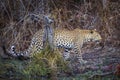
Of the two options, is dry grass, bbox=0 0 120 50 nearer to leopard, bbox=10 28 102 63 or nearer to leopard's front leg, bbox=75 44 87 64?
leopard, bbox=10 28 102 63

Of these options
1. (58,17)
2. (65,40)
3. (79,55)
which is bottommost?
(79,55)

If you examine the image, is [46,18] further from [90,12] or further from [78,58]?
[90,12]

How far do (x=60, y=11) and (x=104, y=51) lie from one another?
1831mm

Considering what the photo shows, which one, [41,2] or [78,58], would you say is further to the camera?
[41,2]

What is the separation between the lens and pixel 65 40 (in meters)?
9.80

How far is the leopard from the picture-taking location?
31.1ft

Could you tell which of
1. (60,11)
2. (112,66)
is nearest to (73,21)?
Answer: (60,11)

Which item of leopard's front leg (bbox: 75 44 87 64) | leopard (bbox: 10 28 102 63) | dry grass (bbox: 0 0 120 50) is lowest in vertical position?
leopard's front leg (bbox: 75 44 87 64)

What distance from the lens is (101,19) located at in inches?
462

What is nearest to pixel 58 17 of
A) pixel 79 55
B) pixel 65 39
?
pixel 65 39

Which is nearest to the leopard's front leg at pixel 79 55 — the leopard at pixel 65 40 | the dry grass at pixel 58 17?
the leopard at pixel 65 40

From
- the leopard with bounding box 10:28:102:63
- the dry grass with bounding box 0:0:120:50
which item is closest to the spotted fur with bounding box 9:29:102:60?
the leopard with bounding box 10:28:102:63

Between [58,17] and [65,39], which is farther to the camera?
[58,17]

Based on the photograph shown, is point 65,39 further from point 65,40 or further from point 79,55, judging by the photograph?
point 79,55
